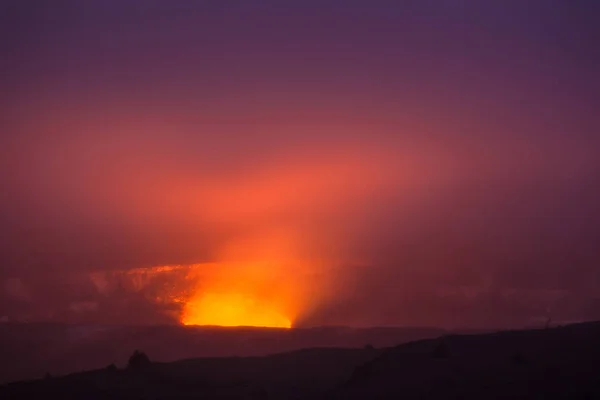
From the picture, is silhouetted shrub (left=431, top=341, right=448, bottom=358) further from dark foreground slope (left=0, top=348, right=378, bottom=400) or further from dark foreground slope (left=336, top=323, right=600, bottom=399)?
dark foreground slope (left=0, top=348, right=378, bottom=400)

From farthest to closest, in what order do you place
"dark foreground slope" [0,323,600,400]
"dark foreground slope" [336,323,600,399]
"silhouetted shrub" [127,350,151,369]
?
"silhouetted shrub" [127,350,151,369] < "dark foreground slope" [0,323,600,400] < "dark foreground slope" [336,323,600,399]

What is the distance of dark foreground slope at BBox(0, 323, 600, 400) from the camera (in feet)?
102

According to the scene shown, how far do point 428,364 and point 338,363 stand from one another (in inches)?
588

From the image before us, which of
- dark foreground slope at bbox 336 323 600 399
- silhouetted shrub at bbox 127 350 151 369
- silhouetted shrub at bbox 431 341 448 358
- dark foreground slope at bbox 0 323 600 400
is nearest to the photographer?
dark foreground slope at bbox 336 323 600 399

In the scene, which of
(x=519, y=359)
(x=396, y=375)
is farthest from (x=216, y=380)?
(x=519, y=359)

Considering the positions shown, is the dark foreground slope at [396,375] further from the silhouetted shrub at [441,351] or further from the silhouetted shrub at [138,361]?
the silhouetted shrub at [138,361]

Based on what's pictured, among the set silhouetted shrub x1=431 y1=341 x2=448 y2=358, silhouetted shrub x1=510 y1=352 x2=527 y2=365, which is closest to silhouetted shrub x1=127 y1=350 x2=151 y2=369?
silhouetted shrub x1=431 y1=341 x2=448 y2=358

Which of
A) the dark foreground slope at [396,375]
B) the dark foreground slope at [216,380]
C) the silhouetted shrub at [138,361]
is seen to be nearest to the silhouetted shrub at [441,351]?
the dark foreground slope at [396,375]

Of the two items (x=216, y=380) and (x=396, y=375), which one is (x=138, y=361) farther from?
(x=396, y=375)

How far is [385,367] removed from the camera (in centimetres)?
3762

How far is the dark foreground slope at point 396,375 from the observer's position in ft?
102

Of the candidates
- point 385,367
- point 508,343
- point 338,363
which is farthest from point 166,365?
point 508,343

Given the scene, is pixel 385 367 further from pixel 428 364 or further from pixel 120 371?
pixel 120 371

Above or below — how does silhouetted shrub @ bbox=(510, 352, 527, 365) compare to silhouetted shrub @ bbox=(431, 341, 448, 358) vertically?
below
